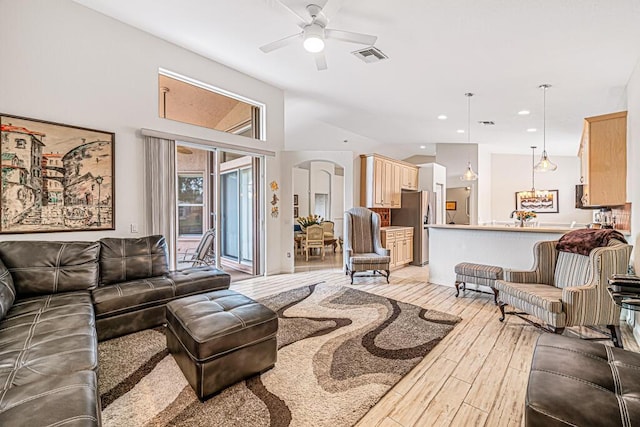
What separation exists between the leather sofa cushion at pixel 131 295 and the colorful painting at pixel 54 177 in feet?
3.12

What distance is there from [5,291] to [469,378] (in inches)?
142

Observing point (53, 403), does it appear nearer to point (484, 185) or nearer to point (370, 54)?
point (370, 54)

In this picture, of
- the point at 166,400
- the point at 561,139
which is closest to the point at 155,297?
the point at 166,400

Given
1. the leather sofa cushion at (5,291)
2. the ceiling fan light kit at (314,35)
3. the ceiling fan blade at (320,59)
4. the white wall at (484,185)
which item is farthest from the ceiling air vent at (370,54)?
the white wall at (484,185)

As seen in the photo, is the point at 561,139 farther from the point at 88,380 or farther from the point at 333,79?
the point at 88,380

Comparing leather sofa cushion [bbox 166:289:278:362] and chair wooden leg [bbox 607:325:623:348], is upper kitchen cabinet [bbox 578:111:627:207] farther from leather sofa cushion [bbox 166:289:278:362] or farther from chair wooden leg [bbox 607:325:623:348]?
leather sofa cushion [bbox 166:289:278:362]

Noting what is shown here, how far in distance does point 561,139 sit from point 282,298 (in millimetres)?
7792

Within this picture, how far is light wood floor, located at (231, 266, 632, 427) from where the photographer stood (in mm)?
1852

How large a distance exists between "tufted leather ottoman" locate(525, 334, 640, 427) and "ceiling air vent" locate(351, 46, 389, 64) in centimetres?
334

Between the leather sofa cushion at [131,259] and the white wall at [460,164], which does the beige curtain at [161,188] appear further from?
the white wall at [460,164]

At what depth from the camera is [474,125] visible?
6668 millimetres

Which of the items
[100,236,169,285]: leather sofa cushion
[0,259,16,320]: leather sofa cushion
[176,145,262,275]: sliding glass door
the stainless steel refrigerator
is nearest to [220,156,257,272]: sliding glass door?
[176,145,262,275]: sliding glass door

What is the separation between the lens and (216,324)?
6.86 feet

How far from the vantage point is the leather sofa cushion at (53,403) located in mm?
1111
